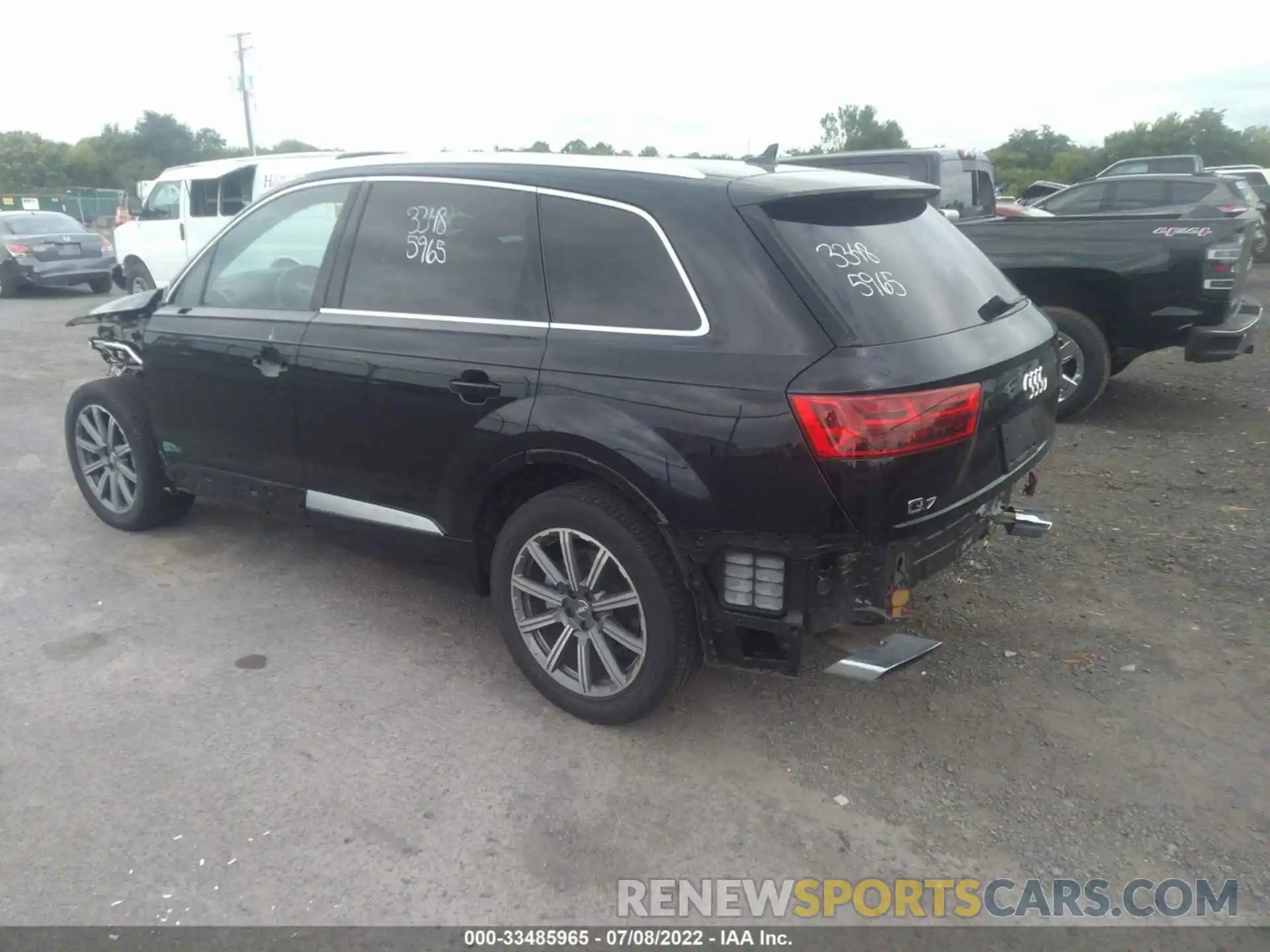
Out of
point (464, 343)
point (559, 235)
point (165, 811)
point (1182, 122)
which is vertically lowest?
point (165, 811)

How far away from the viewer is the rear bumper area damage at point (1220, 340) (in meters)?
6.52

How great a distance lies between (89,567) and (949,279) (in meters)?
4.16

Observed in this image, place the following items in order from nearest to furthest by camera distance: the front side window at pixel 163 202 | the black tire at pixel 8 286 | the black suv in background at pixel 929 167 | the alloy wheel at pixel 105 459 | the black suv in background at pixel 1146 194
Result: the alloy wheel at pixel 105 459
the black suv in background at pixel 929 167
the black suv in background at pixel 1146 194
the front side window at pixel 163 202
the black tire at pixel 8 286

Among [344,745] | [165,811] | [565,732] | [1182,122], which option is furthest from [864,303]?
[1182,122]

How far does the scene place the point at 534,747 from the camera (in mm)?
3387

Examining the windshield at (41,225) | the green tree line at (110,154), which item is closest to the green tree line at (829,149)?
the green tree line at (110,154)

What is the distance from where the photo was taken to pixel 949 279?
3.38 metres

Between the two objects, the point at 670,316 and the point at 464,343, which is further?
the point at 464,343

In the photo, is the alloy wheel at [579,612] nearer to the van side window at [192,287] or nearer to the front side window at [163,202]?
the van side window at [192,287]

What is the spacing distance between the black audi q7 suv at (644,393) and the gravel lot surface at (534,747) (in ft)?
1.34

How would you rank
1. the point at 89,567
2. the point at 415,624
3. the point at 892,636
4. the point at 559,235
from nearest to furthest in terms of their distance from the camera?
the point at 892,636, the point at 559,235, the point at 415,624, the point at 89,567

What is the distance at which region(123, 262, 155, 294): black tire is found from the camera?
1461 centimetres

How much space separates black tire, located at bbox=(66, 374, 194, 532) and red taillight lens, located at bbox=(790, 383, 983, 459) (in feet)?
11.8

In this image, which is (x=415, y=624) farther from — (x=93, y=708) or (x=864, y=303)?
(x=864, y=303)
